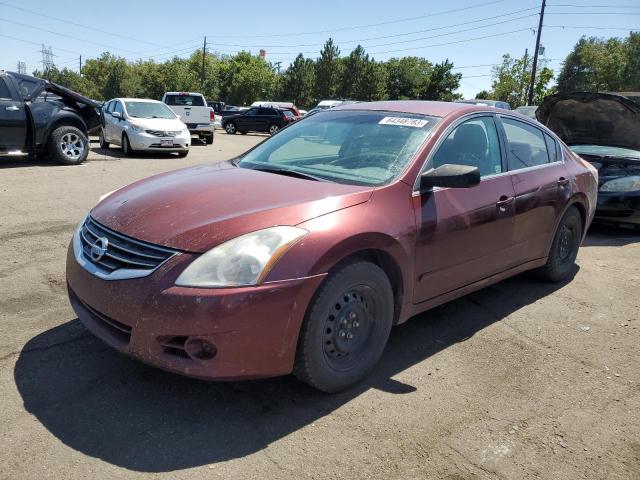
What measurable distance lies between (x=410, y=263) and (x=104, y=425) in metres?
1.85

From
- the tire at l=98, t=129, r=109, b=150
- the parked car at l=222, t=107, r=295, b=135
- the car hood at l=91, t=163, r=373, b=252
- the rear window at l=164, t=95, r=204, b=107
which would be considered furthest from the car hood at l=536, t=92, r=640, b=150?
the parked car at l=222, t=107, r=295, b=135

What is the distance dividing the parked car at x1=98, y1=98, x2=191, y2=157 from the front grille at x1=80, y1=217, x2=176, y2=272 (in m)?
11.5

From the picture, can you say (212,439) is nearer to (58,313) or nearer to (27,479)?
(27,479)

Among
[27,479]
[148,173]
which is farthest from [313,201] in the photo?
[148,173]

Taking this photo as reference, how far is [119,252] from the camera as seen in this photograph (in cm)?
268

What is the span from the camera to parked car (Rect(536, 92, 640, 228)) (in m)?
6.67

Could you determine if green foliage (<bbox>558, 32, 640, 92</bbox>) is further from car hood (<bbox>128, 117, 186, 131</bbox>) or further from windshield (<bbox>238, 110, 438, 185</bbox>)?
windshield (<bbox>238, 110, 438, 185</bbox>)

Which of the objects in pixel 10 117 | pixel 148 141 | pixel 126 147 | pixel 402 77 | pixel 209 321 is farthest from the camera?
pixel 402 77

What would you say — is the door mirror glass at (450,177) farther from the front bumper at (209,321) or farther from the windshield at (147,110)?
the windshield at (147,110)

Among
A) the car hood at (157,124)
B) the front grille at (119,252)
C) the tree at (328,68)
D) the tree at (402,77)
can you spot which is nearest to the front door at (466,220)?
the front grille at (119,252)

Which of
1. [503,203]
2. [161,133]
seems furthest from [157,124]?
[503,203]

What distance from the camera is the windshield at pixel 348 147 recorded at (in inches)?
132

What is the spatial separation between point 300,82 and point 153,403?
189 ft

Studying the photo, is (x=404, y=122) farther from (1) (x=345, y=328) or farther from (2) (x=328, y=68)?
(2) (x=328, y=68)
